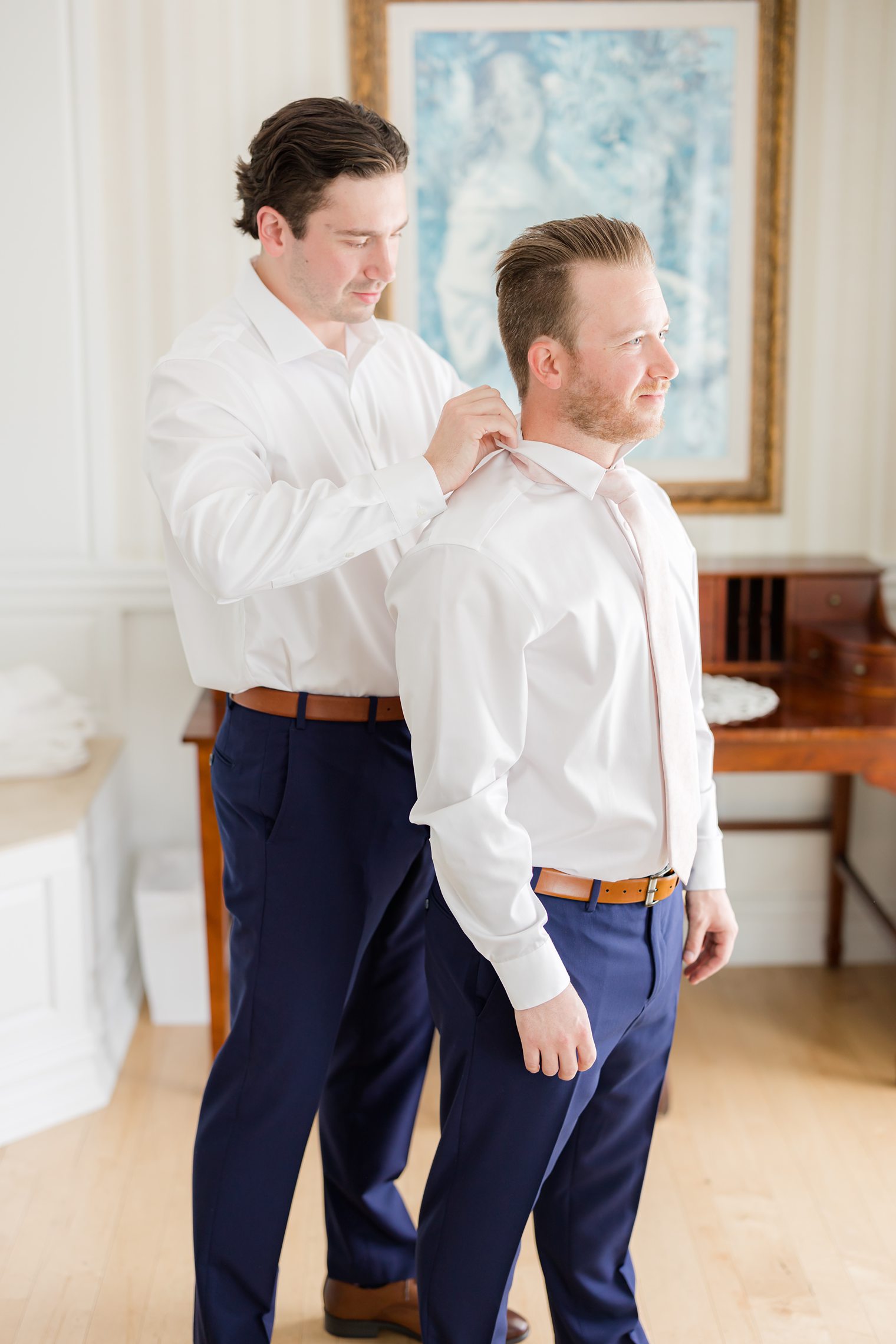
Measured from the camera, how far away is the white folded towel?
2885 millimetres

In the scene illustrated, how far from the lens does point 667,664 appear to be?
4.69 feet

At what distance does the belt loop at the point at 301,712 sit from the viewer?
1689 millimetres

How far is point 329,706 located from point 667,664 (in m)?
0.50

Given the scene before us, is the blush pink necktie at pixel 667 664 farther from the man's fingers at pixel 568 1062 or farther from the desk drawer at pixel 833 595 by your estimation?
the desk drawer at pixel 833 595

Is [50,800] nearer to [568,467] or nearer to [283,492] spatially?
[283,492]

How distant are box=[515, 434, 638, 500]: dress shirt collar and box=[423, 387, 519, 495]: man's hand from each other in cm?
5

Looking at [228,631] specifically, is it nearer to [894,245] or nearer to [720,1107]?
[720,1107]

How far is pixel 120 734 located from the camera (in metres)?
3.16

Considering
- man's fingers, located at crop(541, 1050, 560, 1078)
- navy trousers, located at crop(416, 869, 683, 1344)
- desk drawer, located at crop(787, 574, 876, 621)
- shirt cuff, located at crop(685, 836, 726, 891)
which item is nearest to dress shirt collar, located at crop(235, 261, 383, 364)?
navy trousers, located at crop(416, 869, 683, 1344)

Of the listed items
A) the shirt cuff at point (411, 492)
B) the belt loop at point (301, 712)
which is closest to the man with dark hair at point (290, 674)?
the belt loop at point (301, 712)

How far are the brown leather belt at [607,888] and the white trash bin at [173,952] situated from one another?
1.63 m

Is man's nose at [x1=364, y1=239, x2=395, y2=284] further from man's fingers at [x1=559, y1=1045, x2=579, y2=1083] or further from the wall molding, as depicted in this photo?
the wall molding

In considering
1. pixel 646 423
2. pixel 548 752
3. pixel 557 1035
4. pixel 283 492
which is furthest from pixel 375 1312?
pixel 646 423

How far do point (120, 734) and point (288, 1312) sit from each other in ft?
5.05
